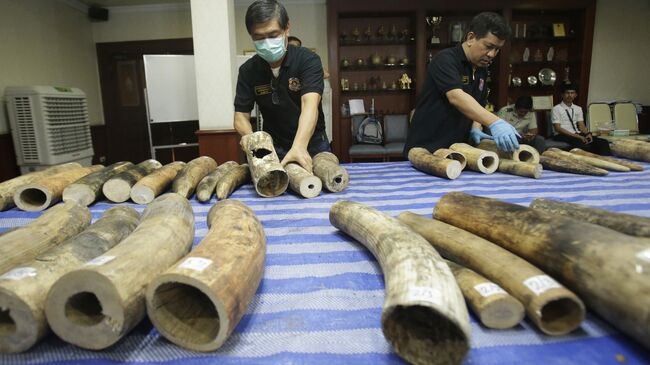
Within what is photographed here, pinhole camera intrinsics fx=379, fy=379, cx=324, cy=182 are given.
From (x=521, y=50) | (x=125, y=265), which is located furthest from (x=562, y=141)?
(x=125, y=265)

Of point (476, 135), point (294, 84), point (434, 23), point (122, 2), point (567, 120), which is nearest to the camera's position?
point (294, 84)

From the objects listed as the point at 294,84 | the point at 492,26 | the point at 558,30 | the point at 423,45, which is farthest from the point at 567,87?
the point at 294,84

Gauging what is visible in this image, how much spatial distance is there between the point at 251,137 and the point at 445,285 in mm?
1701

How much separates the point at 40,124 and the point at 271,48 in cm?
374

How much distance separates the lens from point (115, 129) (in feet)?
24.1

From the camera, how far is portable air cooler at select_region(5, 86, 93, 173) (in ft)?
15.1

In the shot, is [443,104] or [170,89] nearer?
[443,104]

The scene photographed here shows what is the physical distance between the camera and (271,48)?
8.34 feet

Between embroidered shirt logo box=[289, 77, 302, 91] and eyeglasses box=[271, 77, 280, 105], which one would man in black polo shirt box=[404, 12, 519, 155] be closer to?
embroidered shirt logo box=[289, 77, 302, 91]

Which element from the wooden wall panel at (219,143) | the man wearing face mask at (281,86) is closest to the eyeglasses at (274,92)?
the man wearing face mask at (281,86)

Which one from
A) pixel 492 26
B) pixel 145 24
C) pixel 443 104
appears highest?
pixel 145 24

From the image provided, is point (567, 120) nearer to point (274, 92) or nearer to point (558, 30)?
point (558, 30)

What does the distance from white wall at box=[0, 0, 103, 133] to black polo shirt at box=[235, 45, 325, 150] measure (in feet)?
12.9

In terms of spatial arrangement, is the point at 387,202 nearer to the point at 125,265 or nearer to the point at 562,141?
the point at 125,265
